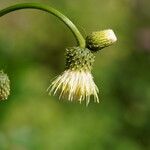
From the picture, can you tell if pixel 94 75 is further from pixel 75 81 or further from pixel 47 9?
pixel 47 9

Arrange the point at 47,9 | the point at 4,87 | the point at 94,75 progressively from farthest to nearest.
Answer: the point at 94,75 < the point at 4,87 < the point at 47,9

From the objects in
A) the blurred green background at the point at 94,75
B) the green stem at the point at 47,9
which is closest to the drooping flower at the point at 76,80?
the green stem at the point at 47,9

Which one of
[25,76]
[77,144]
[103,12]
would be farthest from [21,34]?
[77,144]

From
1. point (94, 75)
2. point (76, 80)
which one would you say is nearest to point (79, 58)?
point (76, 80)

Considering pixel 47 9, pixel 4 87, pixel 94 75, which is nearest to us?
pixel 47 9

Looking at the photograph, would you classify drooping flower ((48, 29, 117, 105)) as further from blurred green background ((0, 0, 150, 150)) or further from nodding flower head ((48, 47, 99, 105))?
blurred green background ((0, 0, 150, 150))

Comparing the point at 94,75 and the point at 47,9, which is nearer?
the point at 47,9

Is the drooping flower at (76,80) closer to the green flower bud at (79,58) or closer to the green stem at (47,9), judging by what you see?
the green flower bud at (79,58)
